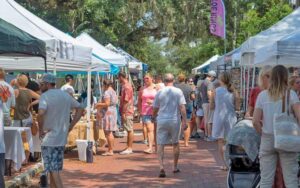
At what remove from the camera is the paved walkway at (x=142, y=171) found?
9742 millimetres

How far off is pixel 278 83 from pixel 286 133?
559mm

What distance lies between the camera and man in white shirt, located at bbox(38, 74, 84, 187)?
7.64 meters

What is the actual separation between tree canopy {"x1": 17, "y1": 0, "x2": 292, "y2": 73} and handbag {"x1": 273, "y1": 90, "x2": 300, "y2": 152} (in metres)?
20.1

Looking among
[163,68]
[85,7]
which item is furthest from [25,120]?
[163,68]

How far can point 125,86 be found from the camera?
13.6 meters

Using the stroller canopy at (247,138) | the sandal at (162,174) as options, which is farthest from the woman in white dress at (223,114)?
the stroller canopy at (247,138)

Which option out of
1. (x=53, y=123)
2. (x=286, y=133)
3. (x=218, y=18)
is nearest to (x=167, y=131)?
(x=53, y=123)

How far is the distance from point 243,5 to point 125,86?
25823mm

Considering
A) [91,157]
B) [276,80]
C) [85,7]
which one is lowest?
[91,157]

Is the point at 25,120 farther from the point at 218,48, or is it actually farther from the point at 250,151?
the point at 218,48

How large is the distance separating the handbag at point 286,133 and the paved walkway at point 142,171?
349cm

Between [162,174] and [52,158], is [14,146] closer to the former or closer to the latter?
[52,158]

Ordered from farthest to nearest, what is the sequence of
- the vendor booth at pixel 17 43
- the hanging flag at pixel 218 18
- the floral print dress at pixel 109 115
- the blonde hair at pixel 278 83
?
the hanging flag at pixel 218 18
the floral print dress at pixel 109 115
the vendor booth at pixel 17 43
the blonde hair at pixel 278 83

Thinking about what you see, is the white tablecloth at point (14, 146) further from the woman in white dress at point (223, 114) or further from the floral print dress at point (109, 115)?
the floral print dress at point (109, 115)
